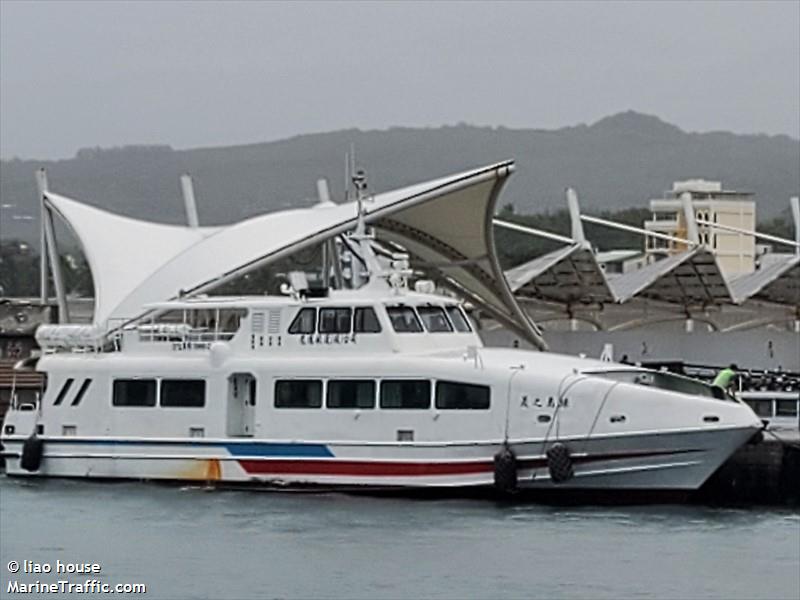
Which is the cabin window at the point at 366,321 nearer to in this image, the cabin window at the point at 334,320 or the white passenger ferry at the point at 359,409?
the white passenger ferry at the point at 359,409

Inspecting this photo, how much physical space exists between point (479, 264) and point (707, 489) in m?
14.5

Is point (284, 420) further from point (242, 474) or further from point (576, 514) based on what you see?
point (576, 514)

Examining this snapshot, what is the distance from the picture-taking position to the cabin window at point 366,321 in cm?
3612

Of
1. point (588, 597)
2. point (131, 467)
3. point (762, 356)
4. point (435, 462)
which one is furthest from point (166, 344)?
point (762, 356)

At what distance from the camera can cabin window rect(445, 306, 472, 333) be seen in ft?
122

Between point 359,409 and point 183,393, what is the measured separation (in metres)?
3.51

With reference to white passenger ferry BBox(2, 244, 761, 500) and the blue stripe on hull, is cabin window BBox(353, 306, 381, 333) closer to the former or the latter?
white passenger ferry BBox(2, 244, 761, 500)

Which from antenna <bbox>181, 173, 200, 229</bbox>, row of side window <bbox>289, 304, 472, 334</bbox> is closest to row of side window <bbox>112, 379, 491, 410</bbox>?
row of side window <bbox>289, 304, 472, 334</bbox>

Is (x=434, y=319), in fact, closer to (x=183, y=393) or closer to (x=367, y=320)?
(x=367, y=320)

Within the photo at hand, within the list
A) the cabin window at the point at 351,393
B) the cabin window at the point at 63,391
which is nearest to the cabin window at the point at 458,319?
the cabin window at the point at 351,393

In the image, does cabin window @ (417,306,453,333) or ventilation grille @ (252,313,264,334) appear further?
ventilation grille @ (252,313,264,334)

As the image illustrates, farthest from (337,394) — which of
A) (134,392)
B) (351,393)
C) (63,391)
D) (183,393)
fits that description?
(63,391)

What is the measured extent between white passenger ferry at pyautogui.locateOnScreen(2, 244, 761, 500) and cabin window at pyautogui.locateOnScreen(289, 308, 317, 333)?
0.08 feet

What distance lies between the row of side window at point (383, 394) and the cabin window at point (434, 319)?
171cm
